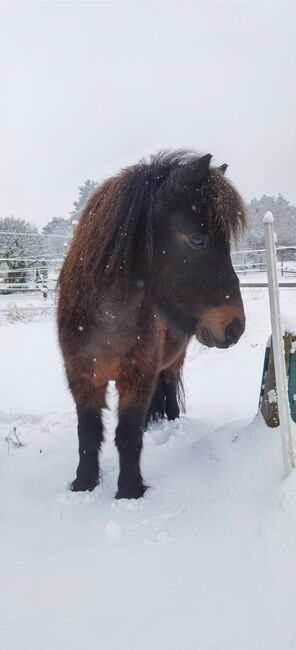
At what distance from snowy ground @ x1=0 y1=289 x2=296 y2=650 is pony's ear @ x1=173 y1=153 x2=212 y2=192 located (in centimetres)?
162

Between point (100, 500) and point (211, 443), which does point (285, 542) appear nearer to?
point (100, 500)

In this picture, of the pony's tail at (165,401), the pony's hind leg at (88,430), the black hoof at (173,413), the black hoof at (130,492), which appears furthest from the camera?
the black hoof at (173,413)

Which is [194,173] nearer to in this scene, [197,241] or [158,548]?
[197,241]

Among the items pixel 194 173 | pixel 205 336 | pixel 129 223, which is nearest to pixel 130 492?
pixel 205 336

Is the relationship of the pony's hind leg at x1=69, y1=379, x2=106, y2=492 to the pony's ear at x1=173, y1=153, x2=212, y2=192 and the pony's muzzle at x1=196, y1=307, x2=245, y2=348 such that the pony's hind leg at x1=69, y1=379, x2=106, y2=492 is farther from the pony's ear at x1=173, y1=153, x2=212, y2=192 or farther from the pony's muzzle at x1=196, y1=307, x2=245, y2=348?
the pony's ear at x1=173, y1=153, x2=212, y2=192

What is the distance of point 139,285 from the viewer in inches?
104

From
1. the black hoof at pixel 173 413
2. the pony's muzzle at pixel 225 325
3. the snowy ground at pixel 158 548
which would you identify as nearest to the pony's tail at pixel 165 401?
the black hoof at pixel 173 413

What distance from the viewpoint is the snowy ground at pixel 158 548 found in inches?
59.9

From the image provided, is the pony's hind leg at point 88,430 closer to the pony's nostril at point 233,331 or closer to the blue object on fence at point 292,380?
the pony's nostril at point 233,331

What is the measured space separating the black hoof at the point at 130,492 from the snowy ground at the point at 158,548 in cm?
5

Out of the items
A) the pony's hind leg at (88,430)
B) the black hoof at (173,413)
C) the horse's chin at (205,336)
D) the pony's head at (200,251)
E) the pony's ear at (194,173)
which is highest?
the pony's ear at (194,173)

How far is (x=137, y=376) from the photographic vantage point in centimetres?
271

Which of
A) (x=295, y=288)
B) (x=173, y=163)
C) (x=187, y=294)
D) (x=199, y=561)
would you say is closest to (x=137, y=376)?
(x=187, y=294)

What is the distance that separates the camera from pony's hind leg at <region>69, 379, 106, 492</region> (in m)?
2.79
